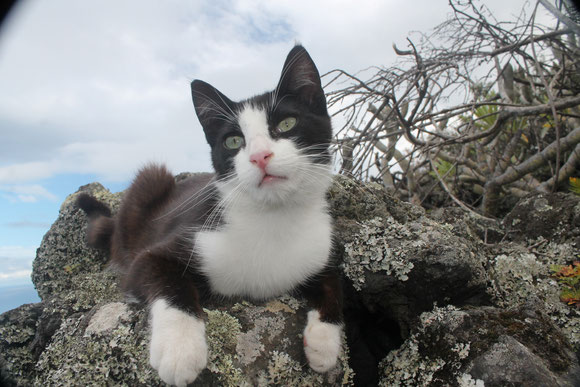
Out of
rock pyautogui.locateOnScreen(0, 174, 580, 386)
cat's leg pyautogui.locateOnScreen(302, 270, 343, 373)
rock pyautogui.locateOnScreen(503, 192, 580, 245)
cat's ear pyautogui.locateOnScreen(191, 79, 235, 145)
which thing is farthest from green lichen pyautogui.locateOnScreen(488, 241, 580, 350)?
cat's ear pyautogui.locateOnScreen(191, 79, 235, 145)

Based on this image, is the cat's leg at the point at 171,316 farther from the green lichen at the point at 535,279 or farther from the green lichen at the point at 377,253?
the green lichen at the point at 535,279

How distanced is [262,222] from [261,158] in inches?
16.0

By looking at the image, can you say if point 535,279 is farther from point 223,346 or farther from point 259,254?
point 223,346

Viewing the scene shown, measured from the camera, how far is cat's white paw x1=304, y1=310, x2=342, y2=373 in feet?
5.49

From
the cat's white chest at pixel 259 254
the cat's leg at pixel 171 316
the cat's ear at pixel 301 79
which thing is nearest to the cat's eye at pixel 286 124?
the cat's ear at pixel 301 79

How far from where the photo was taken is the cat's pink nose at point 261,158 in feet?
5.63

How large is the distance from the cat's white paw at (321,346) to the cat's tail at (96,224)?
1.93 meters

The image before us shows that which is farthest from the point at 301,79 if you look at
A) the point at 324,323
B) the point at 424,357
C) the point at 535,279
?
the point at 535,279

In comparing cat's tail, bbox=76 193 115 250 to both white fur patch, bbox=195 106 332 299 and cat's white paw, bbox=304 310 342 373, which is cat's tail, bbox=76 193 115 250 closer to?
white fur patch, bbox=195 106 332 299

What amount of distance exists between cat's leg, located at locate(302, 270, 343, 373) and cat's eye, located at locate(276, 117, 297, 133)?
776 mm

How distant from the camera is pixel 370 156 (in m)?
3.29

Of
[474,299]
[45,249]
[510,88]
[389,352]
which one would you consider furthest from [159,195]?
[510,88]

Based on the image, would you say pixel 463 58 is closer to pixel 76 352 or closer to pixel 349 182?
pixel 349 182

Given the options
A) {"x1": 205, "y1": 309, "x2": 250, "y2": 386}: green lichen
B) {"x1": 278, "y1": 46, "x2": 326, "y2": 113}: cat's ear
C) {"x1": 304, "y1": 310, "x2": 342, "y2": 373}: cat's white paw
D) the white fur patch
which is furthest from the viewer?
{"x1": 278, "y1": 46, "x2": 326, "y2": 113}: cat's ear
